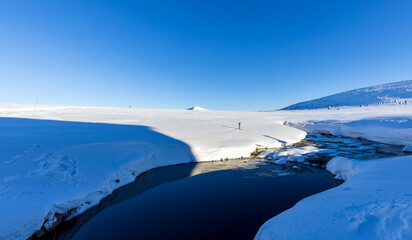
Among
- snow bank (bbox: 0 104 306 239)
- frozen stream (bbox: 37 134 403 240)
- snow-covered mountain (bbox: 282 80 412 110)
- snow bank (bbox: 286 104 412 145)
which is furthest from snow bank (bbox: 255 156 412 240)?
snow-covered mountain (bbox: 282 80 412 110)

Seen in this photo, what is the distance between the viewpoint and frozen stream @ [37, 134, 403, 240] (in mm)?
3570

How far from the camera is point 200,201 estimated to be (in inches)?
189

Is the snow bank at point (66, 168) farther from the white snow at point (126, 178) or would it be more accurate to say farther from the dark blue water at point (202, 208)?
the dark blue water at point (202, 208)

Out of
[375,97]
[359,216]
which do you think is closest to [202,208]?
[359,216]

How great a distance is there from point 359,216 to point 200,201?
353 centimetres

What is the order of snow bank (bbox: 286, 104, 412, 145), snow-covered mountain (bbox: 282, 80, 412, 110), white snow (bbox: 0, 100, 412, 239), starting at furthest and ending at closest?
snow-covered mountain (bbox: 282, 80, 412, 110), snow bank (bbox: 286, 104, 412, 145), white snow (bbox: 0, 100, 412, 239)

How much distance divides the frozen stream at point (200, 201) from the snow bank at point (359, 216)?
4.05 ft

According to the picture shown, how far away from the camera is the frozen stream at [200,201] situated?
357 cm

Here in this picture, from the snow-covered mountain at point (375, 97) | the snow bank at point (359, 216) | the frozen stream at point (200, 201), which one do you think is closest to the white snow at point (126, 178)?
the snow bank at point (359, 216)

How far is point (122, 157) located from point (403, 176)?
8135 mm

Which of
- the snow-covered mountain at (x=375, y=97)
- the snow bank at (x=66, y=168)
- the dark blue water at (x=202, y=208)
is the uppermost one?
the snow-covered mountain at (x=375, y=97)

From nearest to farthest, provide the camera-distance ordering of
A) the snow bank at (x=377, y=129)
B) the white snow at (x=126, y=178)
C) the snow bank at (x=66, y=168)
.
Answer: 1. the white snow at (x=126, y=178)
2. the snow bank at (x=66, y=168)
3. the snow bank at (x=377, y=129)

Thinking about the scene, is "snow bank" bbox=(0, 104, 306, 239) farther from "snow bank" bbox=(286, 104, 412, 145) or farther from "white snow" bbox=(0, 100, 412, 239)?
"snow bank" bbox=(286, 104, 412, 145)

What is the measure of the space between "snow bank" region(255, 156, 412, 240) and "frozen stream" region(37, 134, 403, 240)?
1.23 metres
